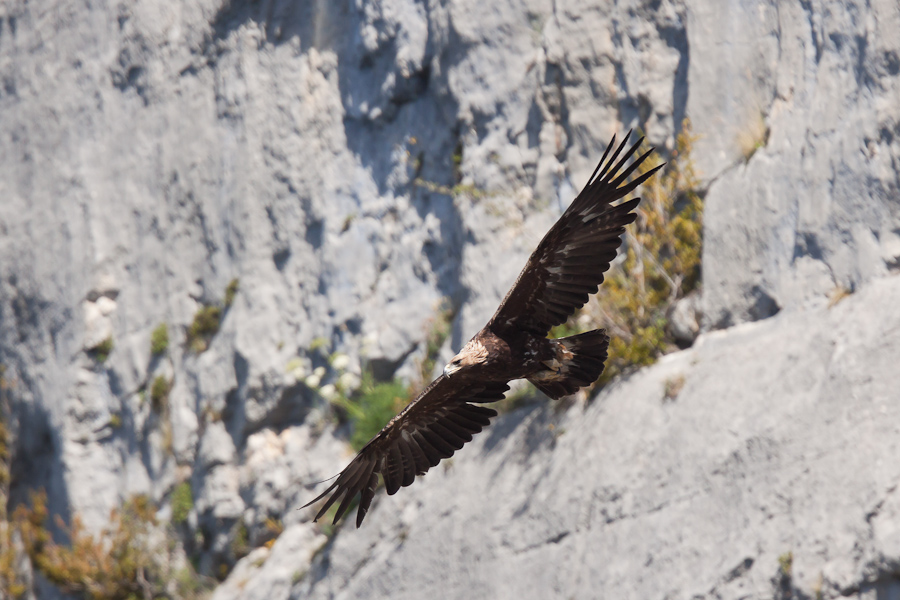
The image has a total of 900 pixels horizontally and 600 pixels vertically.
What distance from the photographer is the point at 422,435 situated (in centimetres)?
670

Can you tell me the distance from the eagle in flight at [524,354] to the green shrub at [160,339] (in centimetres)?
607

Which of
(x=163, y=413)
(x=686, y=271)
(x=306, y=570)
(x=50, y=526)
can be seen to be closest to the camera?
(x=686, y=271)

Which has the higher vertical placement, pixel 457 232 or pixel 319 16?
pixel 319 16

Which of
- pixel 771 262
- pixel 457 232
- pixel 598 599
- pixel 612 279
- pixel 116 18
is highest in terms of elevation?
pixel 116 18

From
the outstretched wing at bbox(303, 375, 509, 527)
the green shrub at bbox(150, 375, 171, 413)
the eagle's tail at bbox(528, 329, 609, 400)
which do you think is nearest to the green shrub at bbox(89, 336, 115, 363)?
the green shrub at bbox(150, 375, 171, 413)

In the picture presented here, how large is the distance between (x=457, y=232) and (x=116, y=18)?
19.3 feet

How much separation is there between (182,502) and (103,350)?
2.36 m

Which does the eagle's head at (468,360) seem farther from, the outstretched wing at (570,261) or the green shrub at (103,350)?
the green shrub at (103,350)

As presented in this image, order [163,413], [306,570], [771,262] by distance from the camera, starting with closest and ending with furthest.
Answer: [771,262]
[306,570]
[163,413]

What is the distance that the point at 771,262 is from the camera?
768 cm

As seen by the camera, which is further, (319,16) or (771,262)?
(319,16)

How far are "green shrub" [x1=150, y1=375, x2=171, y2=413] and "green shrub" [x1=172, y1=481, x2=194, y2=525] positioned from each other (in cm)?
98

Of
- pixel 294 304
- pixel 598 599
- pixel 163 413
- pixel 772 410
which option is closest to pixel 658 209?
pixel 772 410

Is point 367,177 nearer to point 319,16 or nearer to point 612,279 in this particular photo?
point 319,16
